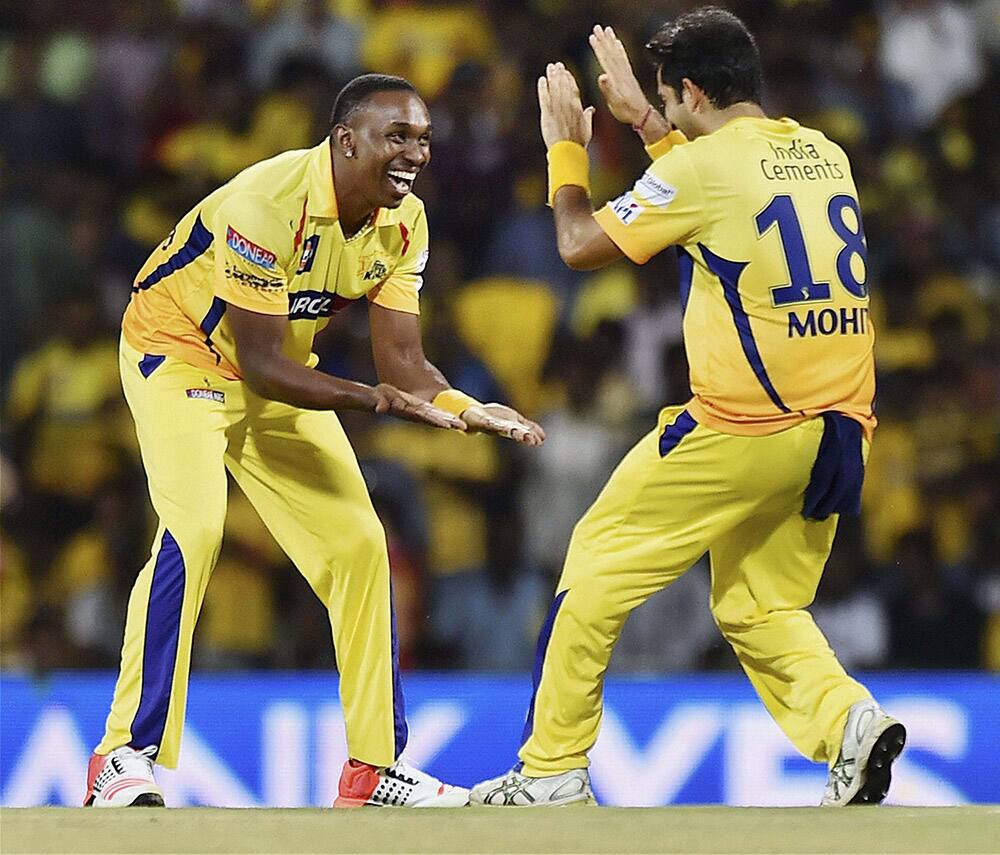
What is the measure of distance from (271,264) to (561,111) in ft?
2.94

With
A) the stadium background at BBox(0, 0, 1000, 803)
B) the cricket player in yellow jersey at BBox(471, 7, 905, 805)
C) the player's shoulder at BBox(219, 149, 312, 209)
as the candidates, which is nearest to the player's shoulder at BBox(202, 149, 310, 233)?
the player's shoulder at BBox(219, 149, 312, 209)

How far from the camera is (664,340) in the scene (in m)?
8.88

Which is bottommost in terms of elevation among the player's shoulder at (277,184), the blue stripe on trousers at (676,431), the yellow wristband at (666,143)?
the blue stripe on trousers at (676,431)

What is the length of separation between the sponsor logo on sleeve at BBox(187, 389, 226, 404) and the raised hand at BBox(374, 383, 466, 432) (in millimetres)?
548

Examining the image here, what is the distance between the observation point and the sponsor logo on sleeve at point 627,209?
498 centimetres

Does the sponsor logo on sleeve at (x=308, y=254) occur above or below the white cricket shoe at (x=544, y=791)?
above

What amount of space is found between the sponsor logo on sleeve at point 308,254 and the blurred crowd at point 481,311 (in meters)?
3.05

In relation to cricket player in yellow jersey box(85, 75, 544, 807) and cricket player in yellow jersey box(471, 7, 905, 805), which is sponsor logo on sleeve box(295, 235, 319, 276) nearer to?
cricket player in yellow jersey box(85, 75, 544, 807)

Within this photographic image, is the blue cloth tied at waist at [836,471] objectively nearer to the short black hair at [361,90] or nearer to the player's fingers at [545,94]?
the player's fingers at [545,94]

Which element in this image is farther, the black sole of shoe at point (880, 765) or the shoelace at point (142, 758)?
the shoelace at point (142, 758)

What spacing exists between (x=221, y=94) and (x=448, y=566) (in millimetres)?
3100

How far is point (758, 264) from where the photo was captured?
4.92 m

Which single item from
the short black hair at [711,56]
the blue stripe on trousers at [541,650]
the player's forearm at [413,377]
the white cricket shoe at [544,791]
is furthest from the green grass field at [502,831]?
the short black hair at [711,56]

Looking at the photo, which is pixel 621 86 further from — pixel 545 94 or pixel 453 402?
pixel 453 402
